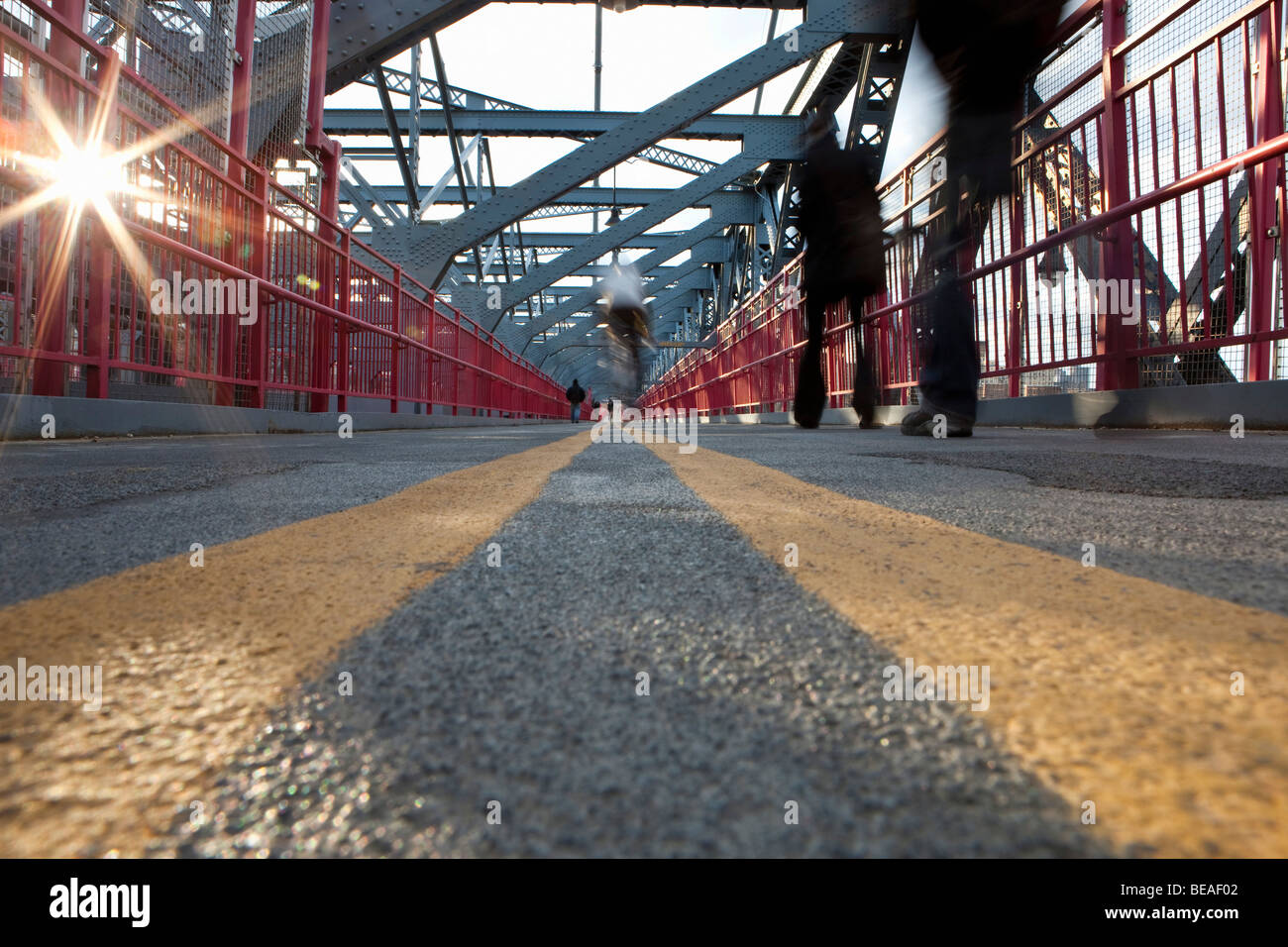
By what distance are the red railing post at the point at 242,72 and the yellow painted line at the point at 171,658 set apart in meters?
7.30

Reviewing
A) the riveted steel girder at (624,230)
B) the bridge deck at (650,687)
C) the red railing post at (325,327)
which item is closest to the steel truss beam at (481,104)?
the riveted steel girder at (624,230)

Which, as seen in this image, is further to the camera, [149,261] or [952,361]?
[149,261]

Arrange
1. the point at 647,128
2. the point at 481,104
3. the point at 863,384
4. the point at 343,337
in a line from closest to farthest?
1. the point at 863,384
2. the point at 343,337
3. the point at 647,128
4. the point at 481,104

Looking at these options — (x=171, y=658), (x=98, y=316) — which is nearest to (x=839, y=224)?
(x=98, y=316)

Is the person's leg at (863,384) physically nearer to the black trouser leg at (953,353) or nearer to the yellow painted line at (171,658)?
the black trouser leg at (953,353)

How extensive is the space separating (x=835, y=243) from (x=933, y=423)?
2.42m

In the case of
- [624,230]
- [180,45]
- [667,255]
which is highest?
[667,255]

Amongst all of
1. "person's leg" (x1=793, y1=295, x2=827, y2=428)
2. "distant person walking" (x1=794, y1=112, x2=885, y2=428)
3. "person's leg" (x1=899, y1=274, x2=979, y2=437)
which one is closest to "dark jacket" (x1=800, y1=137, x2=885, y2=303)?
"distant person walking" (x1=794, y1=112, x2=885, y2=428)

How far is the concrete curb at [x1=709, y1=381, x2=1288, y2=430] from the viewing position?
11.1 ft

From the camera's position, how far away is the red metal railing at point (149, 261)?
3479 millimetres

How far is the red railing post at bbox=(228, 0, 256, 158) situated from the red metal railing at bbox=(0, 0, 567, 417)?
0.90 meters

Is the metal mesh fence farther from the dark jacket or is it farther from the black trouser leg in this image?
the black trouser leg

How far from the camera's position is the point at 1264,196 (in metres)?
3.35

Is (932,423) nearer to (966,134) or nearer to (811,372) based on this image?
(966,134)
